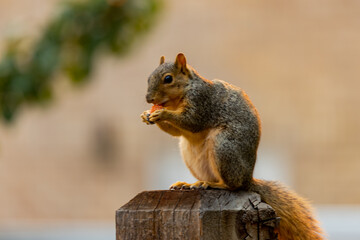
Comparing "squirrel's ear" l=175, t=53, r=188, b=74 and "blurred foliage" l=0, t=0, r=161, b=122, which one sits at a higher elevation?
"blurred foliage" l=0, t=0, r=161, b=122

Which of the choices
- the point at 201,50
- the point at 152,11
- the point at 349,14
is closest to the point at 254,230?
the point at 152,11

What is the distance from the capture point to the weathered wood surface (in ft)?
4.82

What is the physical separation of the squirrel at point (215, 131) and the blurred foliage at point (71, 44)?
2.02 metres

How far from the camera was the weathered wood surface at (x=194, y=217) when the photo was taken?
1.47 metres

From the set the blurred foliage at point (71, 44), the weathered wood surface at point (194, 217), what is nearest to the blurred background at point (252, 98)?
the blurred foliage at point (71, 44)

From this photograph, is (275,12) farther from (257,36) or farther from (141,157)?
(141,157)

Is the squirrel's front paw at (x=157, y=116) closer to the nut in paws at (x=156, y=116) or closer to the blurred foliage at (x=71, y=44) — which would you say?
the nut in paws at (x=156, y=116)

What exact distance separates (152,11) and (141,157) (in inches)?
257

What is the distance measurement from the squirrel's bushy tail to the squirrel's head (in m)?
0.36

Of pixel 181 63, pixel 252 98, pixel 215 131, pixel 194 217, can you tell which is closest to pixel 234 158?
pixel 215 131

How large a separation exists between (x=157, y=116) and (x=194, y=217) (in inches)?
20.7

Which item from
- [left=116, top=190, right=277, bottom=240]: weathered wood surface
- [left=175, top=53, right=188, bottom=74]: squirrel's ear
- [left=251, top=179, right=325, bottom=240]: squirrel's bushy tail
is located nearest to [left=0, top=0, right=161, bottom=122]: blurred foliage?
[left=175, top=53, right=188, bottom=74]: squirrel's ear

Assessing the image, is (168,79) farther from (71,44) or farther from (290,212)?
(71,44)

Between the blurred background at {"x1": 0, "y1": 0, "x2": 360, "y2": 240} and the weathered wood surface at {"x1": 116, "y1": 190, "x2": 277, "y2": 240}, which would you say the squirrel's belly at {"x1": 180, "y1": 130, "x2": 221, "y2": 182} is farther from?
the blurred background at {"x1": 0, "y1": 0, "x2": 360, "y2": 240}
